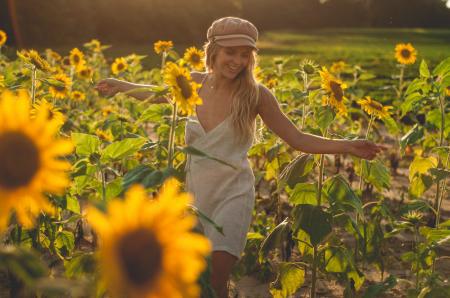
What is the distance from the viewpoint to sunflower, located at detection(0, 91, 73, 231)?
3.87 feet

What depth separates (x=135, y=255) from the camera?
107 cm

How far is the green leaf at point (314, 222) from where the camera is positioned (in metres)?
2.83

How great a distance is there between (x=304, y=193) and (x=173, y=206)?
2.02 meters

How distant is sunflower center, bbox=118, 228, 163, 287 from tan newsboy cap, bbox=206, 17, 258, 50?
194cm

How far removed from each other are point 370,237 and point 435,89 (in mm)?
794

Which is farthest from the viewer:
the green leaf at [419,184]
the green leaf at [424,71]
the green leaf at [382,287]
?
the green leaf at [419,184]

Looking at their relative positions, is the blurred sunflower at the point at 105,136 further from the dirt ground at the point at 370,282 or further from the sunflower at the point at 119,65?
the sunflower at the point at 119,65

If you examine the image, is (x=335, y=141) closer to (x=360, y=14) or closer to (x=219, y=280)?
(x=219, y=280)

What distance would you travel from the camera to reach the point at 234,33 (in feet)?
9.72

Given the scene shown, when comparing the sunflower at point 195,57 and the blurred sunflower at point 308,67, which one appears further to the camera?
the sunflower at point 195,57

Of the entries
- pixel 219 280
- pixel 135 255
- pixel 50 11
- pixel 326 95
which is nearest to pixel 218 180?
pixel 219 280

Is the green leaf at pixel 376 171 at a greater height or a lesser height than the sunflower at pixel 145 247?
lesser

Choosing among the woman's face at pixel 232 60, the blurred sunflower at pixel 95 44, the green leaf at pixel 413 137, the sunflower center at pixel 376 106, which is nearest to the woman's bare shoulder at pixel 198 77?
the woman's face at pixel 232 60

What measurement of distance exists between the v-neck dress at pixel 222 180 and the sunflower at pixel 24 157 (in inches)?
66.7
